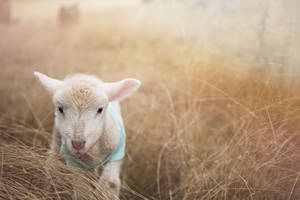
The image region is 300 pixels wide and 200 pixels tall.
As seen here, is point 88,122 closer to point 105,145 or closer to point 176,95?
point 105,145

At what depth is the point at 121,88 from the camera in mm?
2090

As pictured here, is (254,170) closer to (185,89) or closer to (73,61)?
(185,89)

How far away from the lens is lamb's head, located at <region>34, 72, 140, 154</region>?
1771 millimetres

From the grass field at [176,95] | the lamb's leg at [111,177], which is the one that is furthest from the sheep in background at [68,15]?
the lamb's leg at [111,177]

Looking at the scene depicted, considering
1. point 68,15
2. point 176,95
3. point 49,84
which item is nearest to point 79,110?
point 49,84

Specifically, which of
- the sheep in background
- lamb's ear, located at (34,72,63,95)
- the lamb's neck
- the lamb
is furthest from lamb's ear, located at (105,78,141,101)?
the sheep in background

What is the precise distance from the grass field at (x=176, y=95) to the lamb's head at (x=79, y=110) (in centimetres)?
22

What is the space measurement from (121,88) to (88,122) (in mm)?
391

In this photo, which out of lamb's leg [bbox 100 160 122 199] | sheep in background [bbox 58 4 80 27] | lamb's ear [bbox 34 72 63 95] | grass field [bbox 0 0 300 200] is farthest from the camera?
sheep in background [bbox 58 4 80 27]

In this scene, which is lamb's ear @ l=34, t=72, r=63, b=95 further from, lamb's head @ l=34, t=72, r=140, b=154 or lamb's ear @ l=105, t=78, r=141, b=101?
lamb's ear @ l=105, t=78, r=141, b=101

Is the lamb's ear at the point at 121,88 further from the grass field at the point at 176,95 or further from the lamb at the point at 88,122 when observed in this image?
the grass field at the point at 176,95

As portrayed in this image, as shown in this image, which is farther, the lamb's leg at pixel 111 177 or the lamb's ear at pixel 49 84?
the lamb's leg at pixel 111 177

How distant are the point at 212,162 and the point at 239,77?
862mm

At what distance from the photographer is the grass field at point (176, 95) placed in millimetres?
1907
